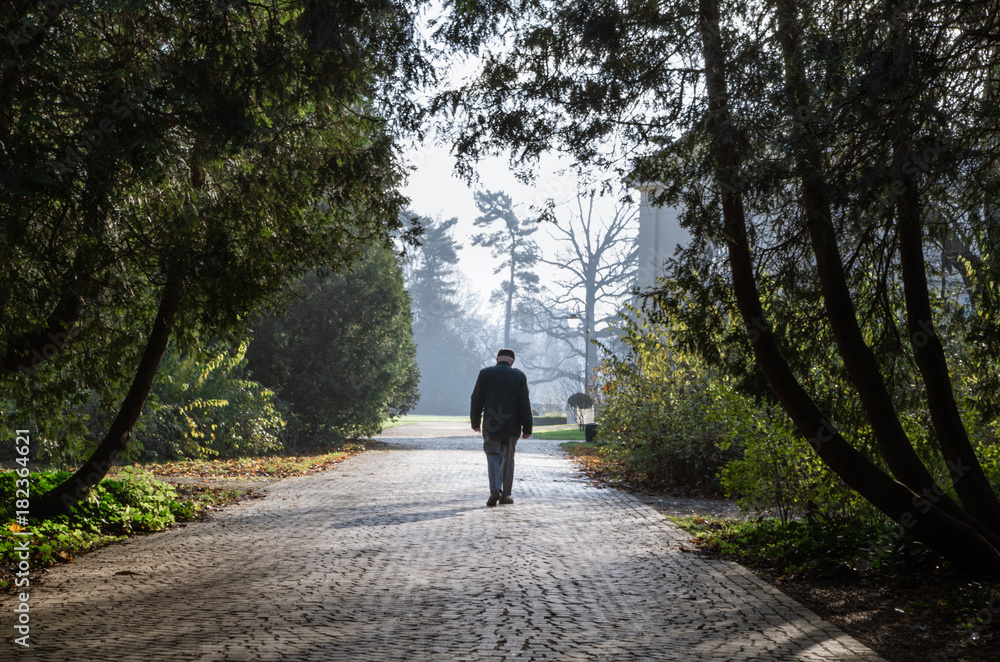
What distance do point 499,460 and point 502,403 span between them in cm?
82

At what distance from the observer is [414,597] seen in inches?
236

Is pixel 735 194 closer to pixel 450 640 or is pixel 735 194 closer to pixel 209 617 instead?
pixel 450 640

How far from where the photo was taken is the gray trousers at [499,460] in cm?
1169

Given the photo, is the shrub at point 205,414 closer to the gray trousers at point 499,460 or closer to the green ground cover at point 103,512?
the green ground cover at point 103,512

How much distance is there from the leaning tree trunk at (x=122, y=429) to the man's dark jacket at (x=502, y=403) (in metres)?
4.28

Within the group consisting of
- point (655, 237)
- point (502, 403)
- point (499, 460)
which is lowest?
point (499, 460)

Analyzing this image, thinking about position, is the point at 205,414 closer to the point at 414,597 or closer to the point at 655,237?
the point at 414,597

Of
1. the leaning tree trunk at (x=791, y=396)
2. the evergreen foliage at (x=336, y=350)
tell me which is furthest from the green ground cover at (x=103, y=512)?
the evergreen foliage at (x=336, y=350)

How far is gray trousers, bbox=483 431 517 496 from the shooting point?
11.7 meters

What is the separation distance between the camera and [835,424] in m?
8.30

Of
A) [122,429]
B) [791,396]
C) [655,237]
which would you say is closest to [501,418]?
[122,429]

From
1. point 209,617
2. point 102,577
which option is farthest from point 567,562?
point 102,577

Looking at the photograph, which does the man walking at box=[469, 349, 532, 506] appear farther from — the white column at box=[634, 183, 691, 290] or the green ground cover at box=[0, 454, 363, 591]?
the white column at box=[634, 183, 691, 290]

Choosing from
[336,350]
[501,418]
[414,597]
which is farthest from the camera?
[336,350]
